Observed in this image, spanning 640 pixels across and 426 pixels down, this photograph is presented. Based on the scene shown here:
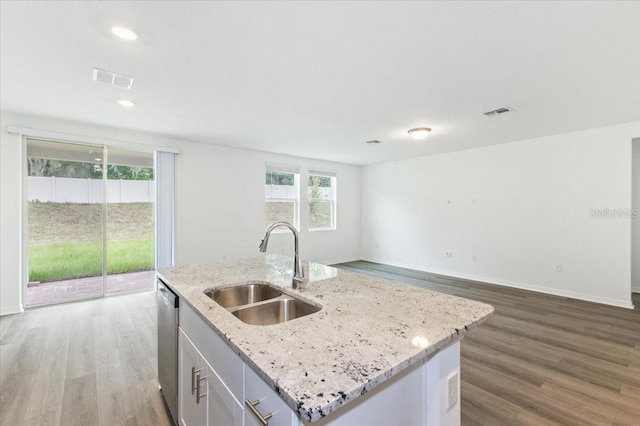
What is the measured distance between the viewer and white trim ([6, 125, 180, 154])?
147 inches

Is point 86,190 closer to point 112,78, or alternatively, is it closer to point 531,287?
point 112,78

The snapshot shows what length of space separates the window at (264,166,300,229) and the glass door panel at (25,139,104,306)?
2816 millimetres

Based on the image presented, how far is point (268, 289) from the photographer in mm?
1818

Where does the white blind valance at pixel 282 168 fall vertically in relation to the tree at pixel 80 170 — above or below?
above

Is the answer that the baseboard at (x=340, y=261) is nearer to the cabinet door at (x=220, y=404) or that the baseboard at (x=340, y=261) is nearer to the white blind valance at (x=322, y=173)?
the white blind valance at (x=322, y=173)

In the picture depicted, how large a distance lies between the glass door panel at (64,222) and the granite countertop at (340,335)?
353 centimetres

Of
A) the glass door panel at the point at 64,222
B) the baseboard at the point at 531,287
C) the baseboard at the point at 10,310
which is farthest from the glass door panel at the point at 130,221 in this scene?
the baseboard at the point at 531,287

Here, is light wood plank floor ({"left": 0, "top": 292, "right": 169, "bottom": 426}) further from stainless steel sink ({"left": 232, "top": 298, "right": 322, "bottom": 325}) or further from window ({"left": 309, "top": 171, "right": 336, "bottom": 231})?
window ({"left": 309, "top": 171, "right": 336, "bottom": 231})

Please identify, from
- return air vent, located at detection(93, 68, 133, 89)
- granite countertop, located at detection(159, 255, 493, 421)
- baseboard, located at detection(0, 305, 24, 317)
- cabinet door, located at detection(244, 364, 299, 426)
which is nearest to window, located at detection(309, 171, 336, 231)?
return air vent, located at detection(93, 68, 133, 89)

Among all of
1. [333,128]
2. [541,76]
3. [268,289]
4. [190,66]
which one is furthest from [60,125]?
[541,76]

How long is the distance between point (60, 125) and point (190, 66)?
2941 millimetres

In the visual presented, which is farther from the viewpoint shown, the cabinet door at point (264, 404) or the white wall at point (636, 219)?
the white wall at point (636, 219)

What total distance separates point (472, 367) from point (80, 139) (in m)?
5.51

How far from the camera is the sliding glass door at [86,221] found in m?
3.98
